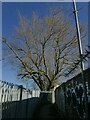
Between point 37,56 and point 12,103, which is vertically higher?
point 37,56

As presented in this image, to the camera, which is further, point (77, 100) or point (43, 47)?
point (43, 47)

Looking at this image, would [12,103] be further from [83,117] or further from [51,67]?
[51,67]

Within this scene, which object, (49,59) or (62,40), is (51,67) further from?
(62,40)

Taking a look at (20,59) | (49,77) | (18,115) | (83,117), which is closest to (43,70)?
(49,77)

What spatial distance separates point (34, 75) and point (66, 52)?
4542mm

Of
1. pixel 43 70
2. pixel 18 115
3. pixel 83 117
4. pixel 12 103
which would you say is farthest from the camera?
pixel 43 70

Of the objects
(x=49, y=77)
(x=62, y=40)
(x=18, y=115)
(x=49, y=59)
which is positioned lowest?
(x=18, y=115)

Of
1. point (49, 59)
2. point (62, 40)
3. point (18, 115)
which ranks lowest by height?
point (18, 115)

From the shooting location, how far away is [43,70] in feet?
91.9

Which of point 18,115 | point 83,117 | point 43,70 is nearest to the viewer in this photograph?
point 83,117

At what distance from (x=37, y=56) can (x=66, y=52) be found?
340 centimetres

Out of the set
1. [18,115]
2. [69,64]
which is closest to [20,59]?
[69,64]

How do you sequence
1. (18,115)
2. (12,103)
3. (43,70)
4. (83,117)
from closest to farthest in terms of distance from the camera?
(83,117)
(12,103)
(18,115)
(43,70)

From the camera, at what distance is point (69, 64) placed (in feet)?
92.5
